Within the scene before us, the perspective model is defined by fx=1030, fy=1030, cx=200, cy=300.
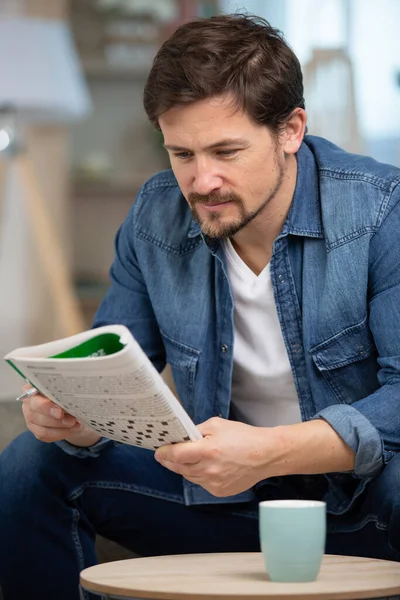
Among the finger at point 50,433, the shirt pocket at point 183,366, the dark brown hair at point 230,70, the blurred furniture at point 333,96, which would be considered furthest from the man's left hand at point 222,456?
the blurred furniture at point 333,96

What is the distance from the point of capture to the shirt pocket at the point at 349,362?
1399mm

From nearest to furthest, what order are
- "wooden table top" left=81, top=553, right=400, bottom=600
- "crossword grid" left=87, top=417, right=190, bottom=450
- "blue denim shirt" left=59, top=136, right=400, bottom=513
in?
"wooden table top" left=81, top=553, right=400, bottom=600, "crossword grid" left=87, top=417, right=190, bottom=450, "blue denim shirt" left=59, top=136, right=400, bottom=513

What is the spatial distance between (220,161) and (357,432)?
409mm

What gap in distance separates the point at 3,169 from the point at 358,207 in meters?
2.35

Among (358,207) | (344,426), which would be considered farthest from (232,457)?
(358,207)

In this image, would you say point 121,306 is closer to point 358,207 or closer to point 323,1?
point 358,207

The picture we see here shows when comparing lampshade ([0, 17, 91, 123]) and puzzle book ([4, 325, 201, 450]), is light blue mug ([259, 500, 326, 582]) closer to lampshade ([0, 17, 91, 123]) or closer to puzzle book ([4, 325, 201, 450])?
puzzle book ([4, 325, 201, 450])

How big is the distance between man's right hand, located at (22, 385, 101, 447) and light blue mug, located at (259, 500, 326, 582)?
0.36m

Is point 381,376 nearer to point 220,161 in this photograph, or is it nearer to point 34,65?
point 220,161

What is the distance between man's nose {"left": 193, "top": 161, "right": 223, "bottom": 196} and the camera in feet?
4.49

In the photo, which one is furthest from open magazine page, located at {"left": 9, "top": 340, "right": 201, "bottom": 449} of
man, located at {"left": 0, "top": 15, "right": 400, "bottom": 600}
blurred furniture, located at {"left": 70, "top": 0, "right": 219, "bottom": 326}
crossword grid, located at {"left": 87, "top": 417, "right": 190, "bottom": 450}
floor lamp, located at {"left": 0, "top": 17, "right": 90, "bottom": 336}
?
blurred furniture, located at {"left": 70, "top": 0, "right": 219, "bottom": 326}

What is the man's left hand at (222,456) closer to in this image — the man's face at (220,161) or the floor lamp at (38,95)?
the man's face at (220,161)

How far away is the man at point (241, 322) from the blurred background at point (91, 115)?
127 cm

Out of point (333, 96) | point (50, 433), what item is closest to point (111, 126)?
point (333, 96)
